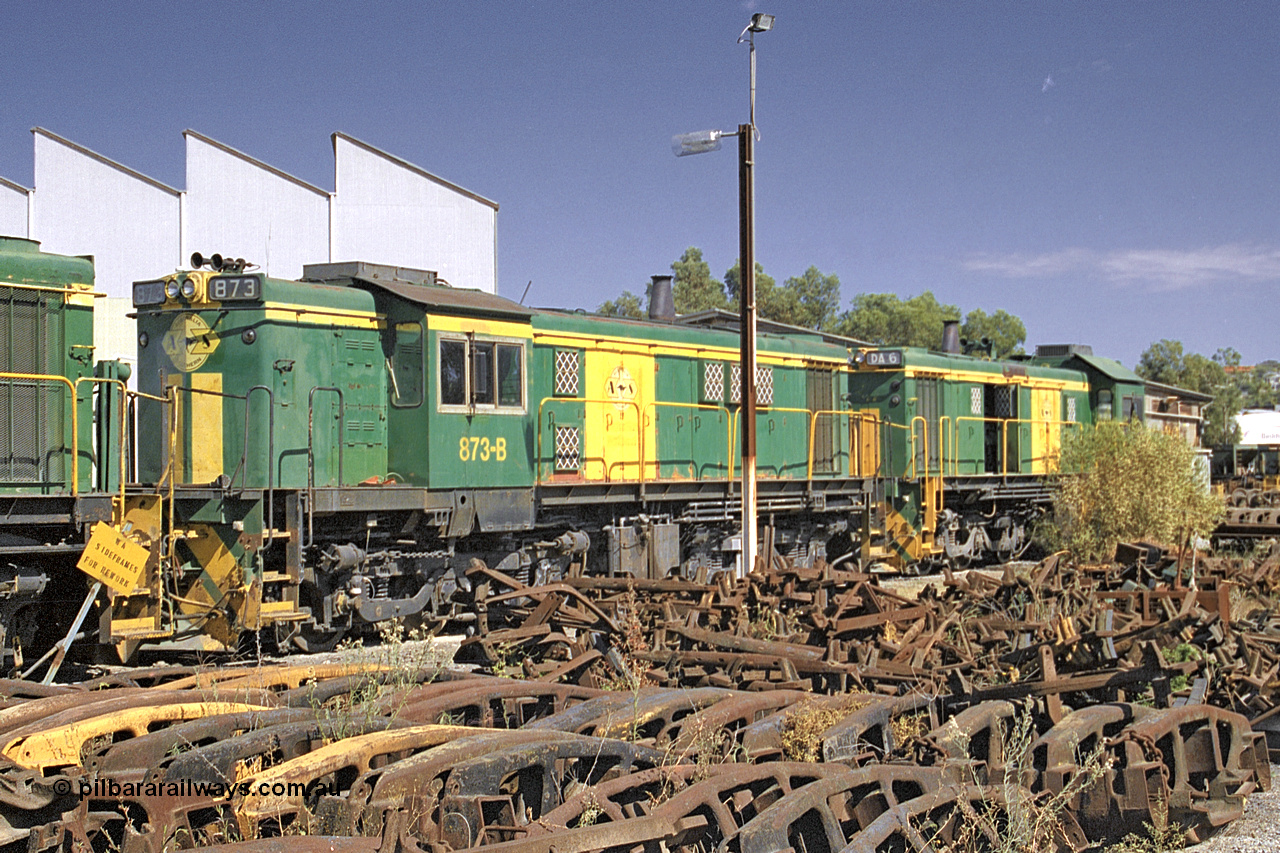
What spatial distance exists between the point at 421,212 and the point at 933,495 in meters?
14.2

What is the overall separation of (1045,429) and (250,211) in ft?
56.5

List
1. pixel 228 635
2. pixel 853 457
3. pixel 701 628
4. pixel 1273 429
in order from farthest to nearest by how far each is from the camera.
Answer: pixel 1273 429 < pixel 853 457 < pixel 228 635 < pixel 701 628

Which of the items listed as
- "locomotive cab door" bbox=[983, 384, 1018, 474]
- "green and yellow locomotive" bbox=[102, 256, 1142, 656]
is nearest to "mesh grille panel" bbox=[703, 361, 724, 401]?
"green and yellow locomotive" bbox=[102, 256, 1142, 656]

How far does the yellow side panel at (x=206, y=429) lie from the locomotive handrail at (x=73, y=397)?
1.89m

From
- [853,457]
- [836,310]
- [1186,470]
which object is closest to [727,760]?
[853,457]

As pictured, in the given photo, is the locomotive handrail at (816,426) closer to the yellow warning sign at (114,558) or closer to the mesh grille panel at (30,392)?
the yellow warning sign at (114,558)

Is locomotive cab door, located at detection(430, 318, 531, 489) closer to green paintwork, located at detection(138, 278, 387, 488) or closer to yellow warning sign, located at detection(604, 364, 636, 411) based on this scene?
green paintwork, located at detection(138, 278, 387, 488)

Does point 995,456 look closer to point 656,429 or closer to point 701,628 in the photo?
point 656,429

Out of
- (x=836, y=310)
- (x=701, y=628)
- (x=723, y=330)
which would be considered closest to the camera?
(x=701, y=628)

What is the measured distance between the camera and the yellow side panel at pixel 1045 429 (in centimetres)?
2278

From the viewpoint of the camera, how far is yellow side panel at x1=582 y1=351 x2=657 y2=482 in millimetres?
14617

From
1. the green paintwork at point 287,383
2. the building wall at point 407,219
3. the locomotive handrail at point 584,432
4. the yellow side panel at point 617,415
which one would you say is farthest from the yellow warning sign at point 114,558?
the building wall at point 407,219

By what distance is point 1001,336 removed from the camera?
6725cm

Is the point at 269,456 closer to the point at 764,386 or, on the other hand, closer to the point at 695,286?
the point at 764,386
